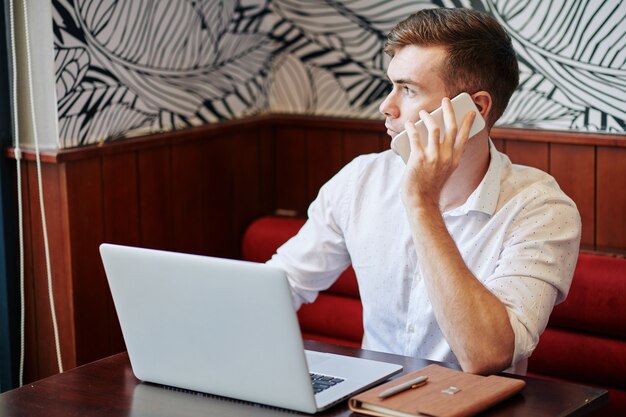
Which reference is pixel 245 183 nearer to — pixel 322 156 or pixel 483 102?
pixel 322 156

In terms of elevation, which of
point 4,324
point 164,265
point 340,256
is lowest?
point 4,324

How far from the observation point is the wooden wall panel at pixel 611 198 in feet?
7.85

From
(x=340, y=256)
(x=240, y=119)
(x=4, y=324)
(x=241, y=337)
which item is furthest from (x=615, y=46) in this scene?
(x=4, y=324)

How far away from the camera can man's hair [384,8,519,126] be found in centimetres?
189

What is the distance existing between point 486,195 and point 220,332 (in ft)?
2.28

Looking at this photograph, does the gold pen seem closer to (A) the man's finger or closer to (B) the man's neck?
(A) the man's finger

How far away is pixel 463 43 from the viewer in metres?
1.90

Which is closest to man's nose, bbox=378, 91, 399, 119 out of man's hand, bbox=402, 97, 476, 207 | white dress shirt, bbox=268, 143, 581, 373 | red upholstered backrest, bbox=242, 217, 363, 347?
man's hand, bbox=402, 97, 476, 207

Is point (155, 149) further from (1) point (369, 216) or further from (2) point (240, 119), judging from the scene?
(1) point (369, 216)

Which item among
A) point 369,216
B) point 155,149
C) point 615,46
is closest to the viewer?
point 369,216

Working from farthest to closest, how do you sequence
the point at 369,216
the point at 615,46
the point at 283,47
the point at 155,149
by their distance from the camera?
1. the point at 283,47
2. the point at 155,149
3. the point at 615,46
4. the point at 369,216

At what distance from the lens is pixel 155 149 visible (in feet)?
8.52

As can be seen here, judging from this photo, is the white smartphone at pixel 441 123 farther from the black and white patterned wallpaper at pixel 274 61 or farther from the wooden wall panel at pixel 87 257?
the wooden wall panel at pixel 87 257

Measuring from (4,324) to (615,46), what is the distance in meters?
1.74
